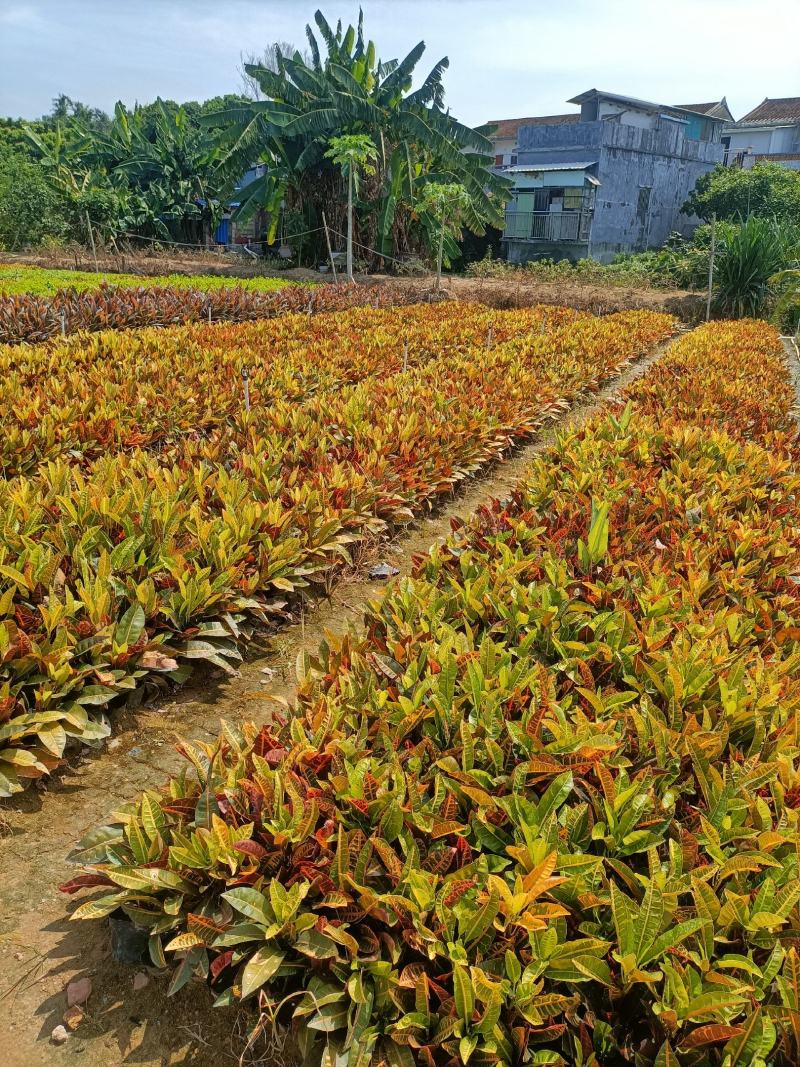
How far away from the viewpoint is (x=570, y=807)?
2.01 metres

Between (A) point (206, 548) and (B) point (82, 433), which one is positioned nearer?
(A) point (206, 548)

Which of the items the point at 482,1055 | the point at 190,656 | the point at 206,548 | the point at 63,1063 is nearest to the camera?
the point at 482,1055

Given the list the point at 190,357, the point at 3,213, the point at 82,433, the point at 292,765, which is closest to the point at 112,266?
the point at 3,213

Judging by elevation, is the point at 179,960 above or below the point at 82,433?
below

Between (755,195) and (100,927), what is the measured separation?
111ft

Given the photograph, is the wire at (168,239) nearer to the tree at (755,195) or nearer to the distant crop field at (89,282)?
the distant crop field at (89,282)

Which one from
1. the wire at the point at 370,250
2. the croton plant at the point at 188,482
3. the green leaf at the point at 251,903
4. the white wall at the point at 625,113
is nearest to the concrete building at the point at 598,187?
the white wall at the point at 625,113

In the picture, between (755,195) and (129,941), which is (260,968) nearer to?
(129,941)

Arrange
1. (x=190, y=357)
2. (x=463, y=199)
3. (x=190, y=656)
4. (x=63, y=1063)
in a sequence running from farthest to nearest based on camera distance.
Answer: (x=463, y=199) < (x=190, y=357) < (x=190, y=656) < (x=63, y=1063)

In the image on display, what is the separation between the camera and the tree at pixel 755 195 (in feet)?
92.7

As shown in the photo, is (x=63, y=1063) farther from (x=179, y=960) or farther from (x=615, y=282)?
(x=615, y=282)

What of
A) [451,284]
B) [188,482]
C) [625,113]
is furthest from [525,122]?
[188,482]

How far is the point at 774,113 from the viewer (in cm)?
4894

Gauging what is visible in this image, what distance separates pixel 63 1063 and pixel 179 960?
339 mm
